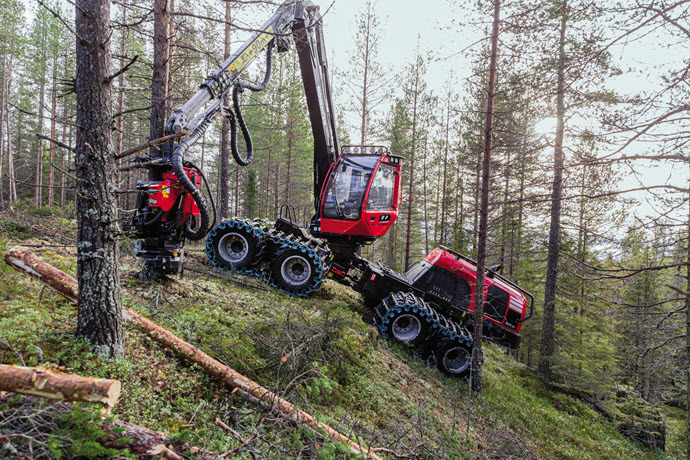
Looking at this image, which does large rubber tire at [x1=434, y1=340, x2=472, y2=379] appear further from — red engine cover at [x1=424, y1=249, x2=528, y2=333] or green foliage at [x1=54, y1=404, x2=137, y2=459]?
green foliage at [x1=54, y1=404, x2=137, y2=459]

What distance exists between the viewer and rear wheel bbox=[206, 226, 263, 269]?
7863mm

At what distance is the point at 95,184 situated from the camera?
9.43 feet

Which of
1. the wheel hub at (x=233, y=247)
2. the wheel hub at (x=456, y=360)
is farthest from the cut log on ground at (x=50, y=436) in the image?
the wheel hub at (x=456, y=360)

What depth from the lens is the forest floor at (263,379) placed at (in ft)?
9.23

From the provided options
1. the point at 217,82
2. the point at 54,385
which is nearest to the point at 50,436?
the point at 54,385

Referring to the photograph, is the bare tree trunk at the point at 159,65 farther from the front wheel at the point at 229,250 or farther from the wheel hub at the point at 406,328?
the wheel hub at the point at 406,328

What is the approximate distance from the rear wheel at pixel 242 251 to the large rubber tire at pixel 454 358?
4.71 meters

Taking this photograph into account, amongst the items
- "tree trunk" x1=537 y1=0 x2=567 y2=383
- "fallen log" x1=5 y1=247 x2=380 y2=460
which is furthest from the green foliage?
"tree trunk" x1=537 y1=0 x2=567 y2=383

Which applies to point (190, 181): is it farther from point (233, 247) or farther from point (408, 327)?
point (408, 327)

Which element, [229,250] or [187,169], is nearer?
[187,169]

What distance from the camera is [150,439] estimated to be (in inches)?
86.0

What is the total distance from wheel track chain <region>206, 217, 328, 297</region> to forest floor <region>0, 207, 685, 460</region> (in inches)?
12.2

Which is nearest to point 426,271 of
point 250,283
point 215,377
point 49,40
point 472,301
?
point 472,301

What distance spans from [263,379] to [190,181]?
2.80 meters
